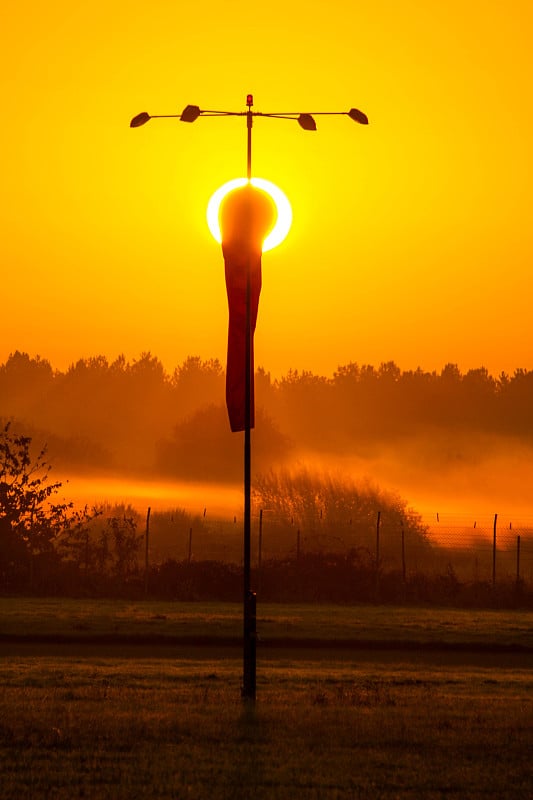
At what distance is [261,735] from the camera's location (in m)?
13.2

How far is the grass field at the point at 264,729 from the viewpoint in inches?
424

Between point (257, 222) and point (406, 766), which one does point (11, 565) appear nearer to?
point (257, 222)

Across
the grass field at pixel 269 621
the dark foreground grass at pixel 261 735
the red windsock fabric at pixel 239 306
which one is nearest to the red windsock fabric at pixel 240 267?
the red windsock fabric at pixel 239 306

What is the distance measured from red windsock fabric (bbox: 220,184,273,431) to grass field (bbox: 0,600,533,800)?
12.4 feet

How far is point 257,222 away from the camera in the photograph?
55.9ft

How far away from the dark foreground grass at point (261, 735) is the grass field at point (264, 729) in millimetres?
19

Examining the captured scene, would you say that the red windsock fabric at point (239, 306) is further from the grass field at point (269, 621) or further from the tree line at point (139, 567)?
the tree line at point (139, 567)

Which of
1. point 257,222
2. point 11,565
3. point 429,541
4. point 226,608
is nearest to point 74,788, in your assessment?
point 257,222

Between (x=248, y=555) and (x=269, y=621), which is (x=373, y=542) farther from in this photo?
(x=248, y=555)

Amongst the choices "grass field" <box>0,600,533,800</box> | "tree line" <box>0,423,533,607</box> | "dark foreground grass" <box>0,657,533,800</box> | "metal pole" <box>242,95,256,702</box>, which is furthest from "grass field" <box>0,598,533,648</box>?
"metal pole" <box>242,95,256,702</box>

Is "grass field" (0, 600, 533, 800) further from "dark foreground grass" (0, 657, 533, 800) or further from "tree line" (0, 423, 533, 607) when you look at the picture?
"tree line" (0, 423, 533, 607)

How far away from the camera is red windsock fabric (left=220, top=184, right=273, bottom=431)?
1670cm

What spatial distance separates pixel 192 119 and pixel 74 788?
30.1 feet

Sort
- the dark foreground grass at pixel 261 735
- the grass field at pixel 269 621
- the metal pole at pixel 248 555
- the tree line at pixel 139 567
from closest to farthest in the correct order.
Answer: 1. the dark foreground grass at pixel 261 735
2. the metal pole at pixel 248 555
3. the grass field at pixel 269 621
4. the tree line at pixel 139 567
